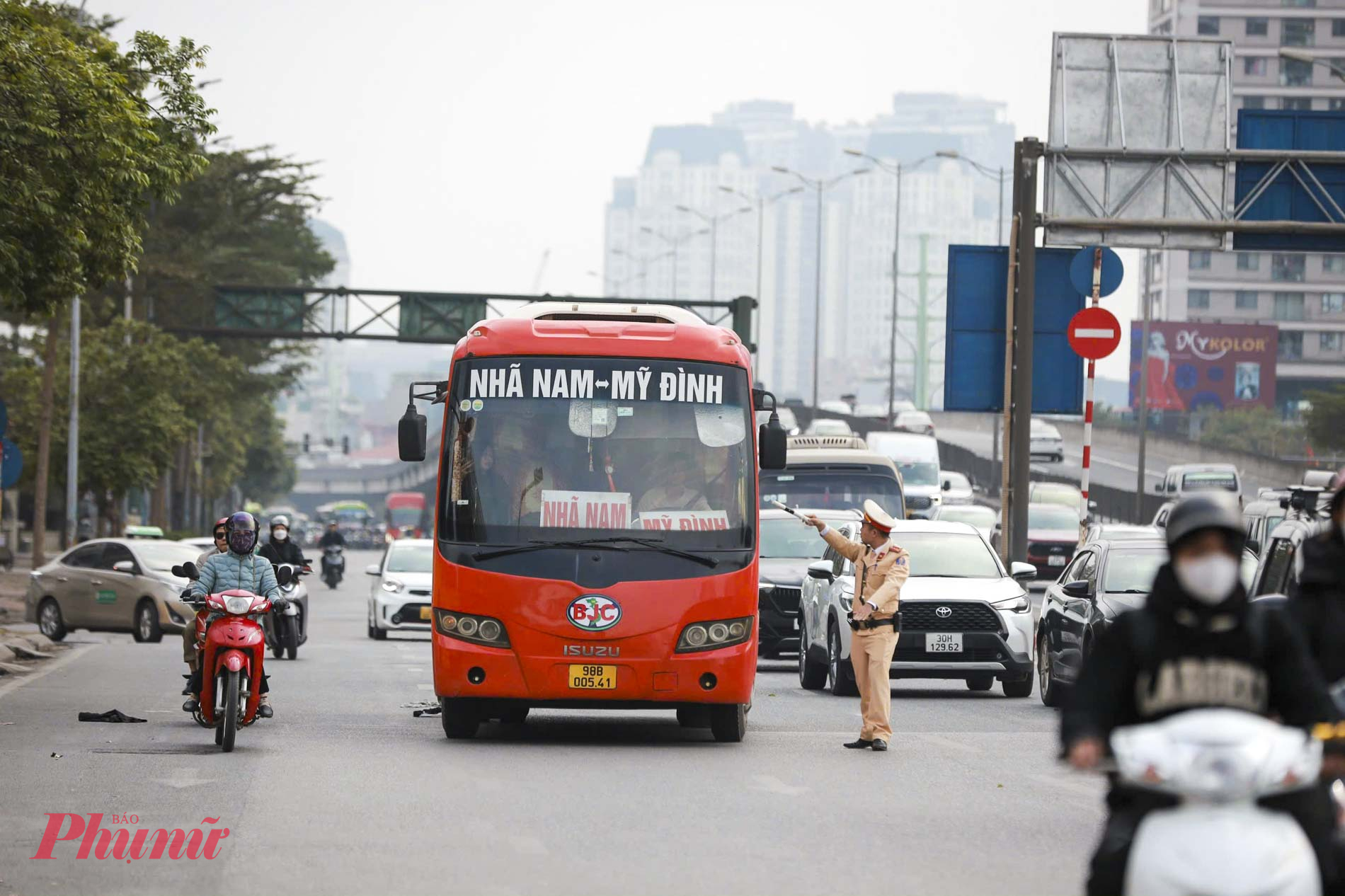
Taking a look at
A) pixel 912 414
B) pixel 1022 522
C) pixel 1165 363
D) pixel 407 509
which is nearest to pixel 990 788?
pixel 1022 522

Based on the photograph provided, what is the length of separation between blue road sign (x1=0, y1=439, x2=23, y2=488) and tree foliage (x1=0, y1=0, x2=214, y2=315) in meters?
5.15

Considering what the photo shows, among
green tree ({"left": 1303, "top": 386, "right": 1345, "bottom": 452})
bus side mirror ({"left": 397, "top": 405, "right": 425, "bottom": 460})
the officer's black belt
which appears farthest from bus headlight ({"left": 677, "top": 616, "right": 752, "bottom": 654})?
green tree ({"left": 1303, "top": 386, "right": 1345, "bottom": 452})

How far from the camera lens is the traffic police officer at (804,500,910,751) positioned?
14.9 metres

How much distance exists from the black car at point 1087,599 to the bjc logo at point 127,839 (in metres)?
9.09

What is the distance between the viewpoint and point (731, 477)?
50.3ft

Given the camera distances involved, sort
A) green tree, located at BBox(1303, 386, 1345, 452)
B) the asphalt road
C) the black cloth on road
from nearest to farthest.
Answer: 1. the asphalt road
2. the black cloth on road
3. green tree, located at BBox(1303, 386, 1345, 452)

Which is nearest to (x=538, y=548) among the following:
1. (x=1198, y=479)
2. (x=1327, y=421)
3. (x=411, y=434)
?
(x=411, y=434)

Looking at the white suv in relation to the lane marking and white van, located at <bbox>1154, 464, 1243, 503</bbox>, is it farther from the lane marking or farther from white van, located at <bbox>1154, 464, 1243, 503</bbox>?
white van, located at <bbox>1154, 464, 1243, 503</bbox>

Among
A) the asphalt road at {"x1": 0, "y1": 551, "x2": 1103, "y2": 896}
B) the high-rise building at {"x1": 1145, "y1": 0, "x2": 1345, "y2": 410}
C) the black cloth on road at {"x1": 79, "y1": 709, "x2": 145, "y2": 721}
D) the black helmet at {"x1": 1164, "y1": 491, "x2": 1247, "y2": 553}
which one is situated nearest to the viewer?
the black helmet at {"x1": 1164, "y1": 491, "x2": 1247, "y2": 553}

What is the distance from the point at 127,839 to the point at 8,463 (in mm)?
17616

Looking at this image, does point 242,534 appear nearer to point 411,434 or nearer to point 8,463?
point 411,434

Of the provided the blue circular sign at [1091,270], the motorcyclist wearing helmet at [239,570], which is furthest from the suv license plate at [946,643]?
the motorcyclist wearing helmet at [239,570]

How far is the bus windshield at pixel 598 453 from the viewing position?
15109 millimetres

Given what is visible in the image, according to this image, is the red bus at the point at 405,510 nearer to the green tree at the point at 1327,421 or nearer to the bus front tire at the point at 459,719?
the green tree at the point at 1327,421
